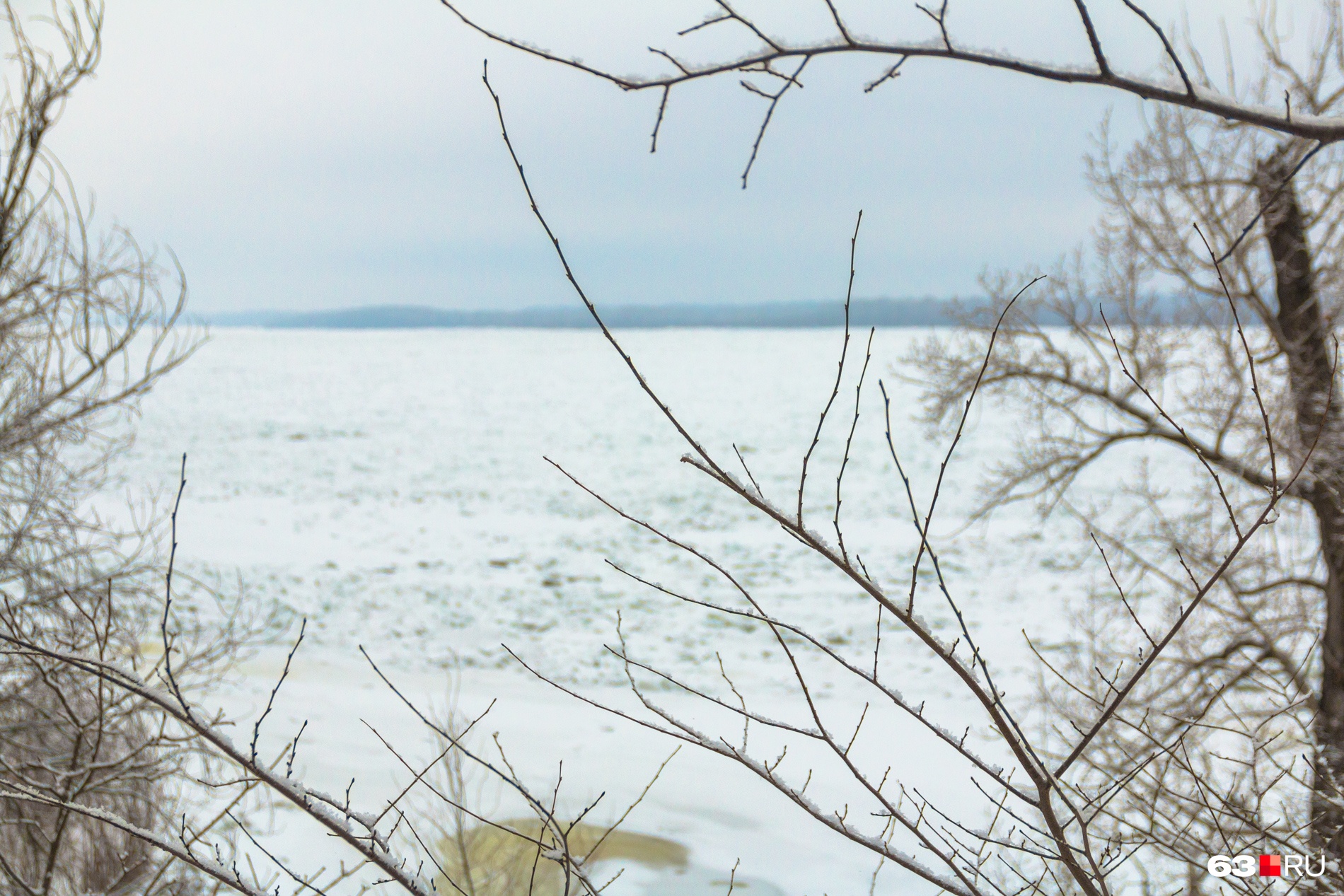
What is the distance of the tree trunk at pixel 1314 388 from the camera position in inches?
288

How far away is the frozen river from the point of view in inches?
622

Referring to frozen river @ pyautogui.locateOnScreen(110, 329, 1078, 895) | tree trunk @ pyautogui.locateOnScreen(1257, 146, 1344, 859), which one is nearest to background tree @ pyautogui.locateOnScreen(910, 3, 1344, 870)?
tree trunk @ pyautogui.locateOnScreen(1257, 146, 1344, 859)

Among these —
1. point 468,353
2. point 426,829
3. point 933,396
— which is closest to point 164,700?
point 933,396

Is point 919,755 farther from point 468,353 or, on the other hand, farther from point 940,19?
point 468,353

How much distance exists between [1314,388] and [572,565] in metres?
20.7

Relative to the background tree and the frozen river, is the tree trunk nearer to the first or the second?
the background tree

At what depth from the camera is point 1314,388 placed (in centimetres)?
774

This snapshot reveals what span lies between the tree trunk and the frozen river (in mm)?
4423

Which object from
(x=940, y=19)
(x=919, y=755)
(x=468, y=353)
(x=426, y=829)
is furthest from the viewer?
(x=468, y=353)

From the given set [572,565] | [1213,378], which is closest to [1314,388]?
[1213,378]

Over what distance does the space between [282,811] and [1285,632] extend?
13289 mm

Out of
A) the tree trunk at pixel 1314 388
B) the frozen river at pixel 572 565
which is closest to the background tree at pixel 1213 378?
the tree trunk at pixel 1314 388

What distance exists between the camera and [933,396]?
1066 centimetres

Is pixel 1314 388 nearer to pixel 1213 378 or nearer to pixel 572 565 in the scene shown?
pixel 1213 378
